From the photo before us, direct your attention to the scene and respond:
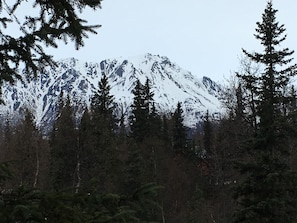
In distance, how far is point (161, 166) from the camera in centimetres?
3581

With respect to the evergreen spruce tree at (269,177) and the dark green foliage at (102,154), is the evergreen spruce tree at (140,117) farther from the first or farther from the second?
the evergreen spruce tree at (269,177)

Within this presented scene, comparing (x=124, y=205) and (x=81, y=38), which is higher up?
(x=81, y=38)

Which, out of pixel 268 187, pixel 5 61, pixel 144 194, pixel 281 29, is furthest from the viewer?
pixel 281 29

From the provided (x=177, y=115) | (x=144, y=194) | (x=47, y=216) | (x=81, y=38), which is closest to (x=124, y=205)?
(x=144, y=194)

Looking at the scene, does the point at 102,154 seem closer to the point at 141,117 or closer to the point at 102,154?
the point at 102,154

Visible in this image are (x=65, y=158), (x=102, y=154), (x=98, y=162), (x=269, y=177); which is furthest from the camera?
(x=102, y=154)

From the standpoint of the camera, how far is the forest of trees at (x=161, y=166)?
3285mm

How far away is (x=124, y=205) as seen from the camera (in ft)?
11.1

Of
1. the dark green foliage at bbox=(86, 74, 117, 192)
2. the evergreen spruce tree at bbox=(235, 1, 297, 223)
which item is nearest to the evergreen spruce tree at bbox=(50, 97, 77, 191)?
the dark green foliage at bbox=(86, 74, 117, 192)

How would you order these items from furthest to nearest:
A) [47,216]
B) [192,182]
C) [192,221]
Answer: [192,182] → [192,221] → [47,216]

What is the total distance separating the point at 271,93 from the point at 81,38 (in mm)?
12355

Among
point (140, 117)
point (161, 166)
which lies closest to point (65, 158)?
point (161, 166)

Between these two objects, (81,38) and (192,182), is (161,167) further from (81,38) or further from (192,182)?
(81,38)

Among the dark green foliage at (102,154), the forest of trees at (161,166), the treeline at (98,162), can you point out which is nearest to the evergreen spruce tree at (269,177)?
the forest of trees at (161,166)
